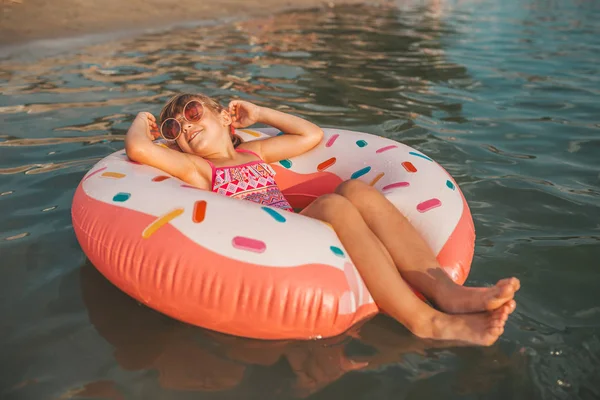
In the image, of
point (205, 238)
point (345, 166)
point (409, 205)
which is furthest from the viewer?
point (345, 166)

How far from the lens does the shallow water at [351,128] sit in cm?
224

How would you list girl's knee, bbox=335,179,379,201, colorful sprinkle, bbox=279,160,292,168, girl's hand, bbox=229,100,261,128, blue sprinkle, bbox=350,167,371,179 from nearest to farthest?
girl's knee, bbox=335,179,379,201 < blue sprinkle, bbox=350,167,371,179 < girl's hand, bbox=229,100,261,128 < colorful sprinkle, bbox=279,160,292,168

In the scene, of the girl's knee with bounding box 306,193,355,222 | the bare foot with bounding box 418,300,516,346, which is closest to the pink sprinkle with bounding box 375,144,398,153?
the girl's knee with bounding box 306,193,355,222

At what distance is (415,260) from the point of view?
254 centimetres

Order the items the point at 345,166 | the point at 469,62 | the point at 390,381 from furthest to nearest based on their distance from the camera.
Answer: the point at 469,62, the point at 345,166, the point at 390,381

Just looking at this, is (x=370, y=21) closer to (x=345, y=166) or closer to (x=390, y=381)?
(x=345, y=166)

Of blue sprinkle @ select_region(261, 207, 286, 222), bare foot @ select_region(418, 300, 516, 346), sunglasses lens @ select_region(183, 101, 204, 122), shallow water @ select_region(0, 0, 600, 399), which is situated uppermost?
sunglasses lens @ select_region(183, 101, 204, 122)

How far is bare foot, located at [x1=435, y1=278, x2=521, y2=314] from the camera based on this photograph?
224 cm

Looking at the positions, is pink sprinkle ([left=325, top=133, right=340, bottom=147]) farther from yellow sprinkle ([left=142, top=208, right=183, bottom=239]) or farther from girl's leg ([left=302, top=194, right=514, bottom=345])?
yellow sprinkle ([left=142, top=208, right=183, bottom=239])

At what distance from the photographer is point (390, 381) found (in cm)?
221

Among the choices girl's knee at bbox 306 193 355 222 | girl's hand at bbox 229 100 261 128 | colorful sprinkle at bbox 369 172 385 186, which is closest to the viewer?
girl's knee at bbox 306 193 355 222

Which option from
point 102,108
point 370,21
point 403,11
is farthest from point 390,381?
point 403,11

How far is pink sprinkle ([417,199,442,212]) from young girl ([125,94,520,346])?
0.68 feet

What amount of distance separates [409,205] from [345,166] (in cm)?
73
